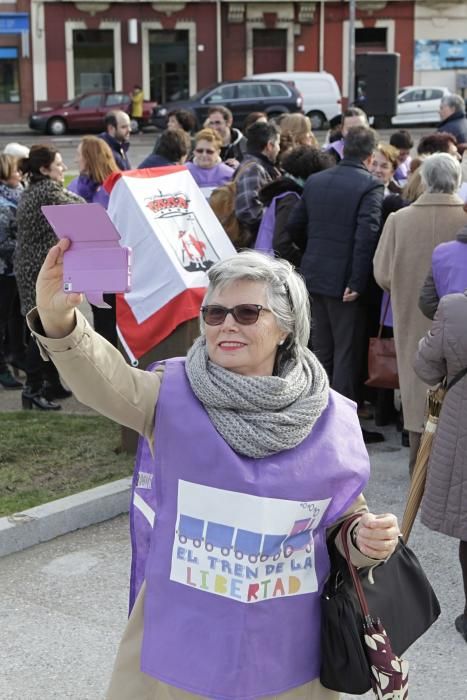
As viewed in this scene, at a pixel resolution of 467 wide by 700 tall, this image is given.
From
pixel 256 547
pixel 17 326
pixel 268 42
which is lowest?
pixel 17 326

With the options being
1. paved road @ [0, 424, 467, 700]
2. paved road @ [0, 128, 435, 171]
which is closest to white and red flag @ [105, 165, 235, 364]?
paved road @ [0, 424, 467, 700]

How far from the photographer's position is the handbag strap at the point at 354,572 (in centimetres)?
265

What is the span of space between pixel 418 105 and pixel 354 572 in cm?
3299

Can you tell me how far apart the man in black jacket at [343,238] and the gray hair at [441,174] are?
0.71 metres

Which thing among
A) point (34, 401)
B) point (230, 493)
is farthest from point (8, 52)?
point (230, 493)

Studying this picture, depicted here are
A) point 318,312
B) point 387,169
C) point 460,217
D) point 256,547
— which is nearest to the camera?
point 256,547

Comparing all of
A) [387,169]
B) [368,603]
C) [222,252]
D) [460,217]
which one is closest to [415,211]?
[460,217]

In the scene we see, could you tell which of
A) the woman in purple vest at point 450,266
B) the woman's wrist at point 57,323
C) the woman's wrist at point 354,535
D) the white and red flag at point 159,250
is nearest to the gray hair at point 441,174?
the woman in purple vest at point 450,266

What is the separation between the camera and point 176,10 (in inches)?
1581

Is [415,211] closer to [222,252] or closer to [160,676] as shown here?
[222,252]

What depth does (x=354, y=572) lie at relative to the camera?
105 inches

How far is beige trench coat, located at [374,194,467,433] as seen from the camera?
6398mm

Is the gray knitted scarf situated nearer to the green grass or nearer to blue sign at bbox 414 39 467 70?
the green grass

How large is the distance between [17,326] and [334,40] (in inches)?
1353
